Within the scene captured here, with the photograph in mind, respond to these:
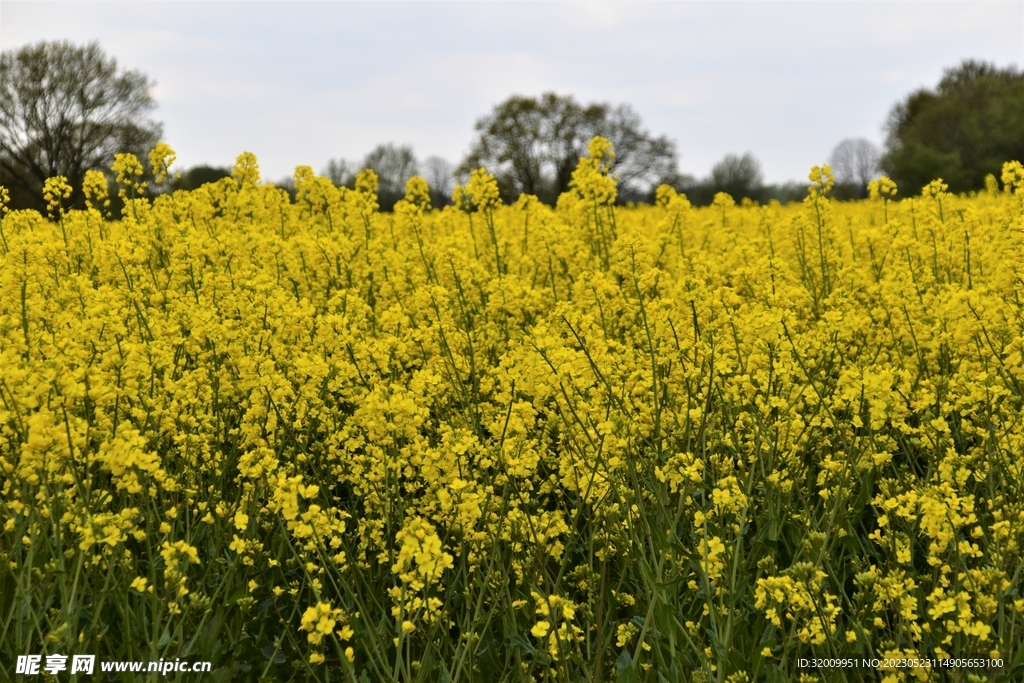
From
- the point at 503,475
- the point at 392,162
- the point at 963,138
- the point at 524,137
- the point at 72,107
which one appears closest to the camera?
the point at 503,475

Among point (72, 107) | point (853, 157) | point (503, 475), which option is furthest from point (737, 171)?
point (503, 475)

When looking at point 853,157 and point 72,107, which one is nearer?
point 72,107

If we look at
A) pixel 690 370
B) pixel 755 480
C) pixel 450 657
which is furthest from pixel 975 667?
pixel 450 657

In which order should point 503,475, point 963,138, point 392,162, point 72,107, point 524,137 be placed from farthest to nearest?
point 392,162 → point 524,137 → point 963,138 → point 72,107 → point 503,475

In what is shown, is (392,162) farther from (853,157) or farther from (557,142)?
(853,157)

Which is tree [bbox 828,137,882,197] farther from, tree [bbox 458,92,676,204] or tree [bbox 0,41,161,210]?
tree [bbox 0,41,161,210]

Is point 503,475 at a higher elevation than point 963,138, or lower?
lower

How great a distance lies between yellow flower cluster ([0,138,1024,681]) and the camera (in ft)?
8.23

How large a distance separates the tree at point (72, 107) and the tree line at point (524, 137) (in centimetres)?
3

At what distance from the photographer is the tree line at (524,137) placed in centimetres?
2044

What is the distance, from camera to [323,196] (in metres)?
7.67

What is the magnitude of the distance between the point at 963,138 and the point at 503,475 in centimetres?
3192

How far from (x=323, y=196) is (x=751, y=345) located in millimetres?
4702

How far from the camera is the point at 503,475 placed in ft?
9.87
